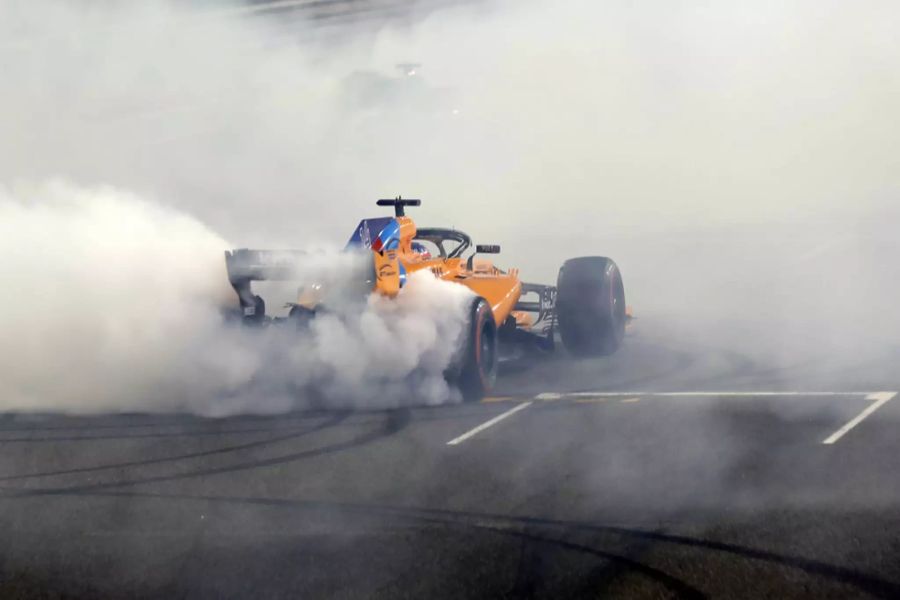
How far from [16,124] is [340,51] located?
736 centimetres

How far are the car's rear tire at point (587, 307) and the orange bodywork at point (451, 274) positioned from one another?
0.64 metres

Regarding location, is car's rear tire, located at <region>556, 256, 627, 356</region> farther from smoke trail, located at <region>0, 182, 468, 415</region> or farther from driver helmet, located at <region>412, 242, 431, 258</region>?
smoke trail, located at <region>0, 182, 468, 415</region>

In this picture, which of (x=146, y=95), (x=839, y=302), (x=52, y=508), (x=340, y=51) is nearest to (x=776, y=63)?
(x=839, y=302)

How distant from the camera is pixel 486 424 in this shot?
868cm

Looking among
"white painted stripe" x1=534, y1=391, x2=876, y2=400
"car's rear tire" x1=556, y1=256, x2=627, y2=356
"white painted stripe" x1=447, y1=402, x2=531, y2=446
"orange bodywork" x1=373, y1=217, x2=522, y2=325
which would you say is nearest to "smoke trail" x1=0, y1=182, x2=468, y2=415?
"orange bodywork" x1=373, y1=217, x2=522, y2=325

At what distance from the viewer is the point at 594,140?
83.7ft

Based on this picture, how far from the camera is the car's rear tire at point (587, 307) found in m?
12.8

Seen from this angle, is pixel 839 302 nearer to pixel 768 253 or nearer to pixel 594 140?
pixel 768 253

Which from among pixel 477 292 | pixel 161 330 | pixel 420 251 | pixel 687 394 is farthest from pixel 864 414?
pixel 161 330

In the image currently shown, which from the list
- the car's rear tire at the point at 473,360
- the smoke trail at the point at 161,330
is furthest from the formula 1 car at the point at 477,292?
the smoke trail at the point at 161,330

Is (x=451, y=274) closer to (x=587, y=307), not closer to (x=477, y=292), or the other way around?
(x=477, y=292)

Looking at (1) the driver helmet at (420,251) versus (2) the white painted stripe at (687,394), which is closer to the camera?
(2) the white painted stripe at (687,394)

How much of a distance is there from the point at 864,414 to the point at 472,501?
4.01 m

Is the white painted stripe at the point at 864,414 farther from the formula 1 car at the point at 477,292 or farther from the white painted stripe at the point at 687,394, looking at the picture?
the formula 1 car at the point at 477,292
